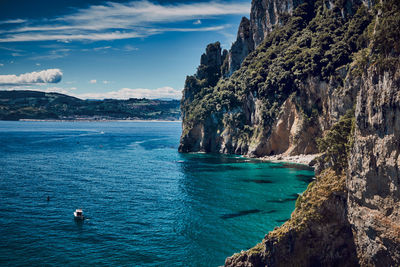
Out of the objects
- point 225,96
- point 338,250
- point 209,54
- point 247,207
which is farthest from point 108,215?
point 209,54

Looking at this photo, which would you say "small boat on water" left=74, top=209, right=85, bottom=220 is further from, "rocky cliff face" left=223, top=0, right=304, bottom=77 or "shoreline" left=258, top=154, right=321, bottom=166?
"rocky cliff face" left=223, top=0, right=304, bottom=77

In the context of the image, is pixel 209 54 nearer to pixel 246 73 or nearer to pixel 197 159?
pixel 246 73

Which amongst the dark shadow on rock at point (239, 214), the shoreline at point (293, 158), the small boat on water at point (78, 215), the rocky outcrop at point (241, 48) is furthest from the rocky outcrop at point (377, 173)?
the rocky outcrop at point (241, 48)

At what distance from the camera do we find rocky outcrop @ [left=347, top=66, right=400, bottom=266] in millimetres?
26734

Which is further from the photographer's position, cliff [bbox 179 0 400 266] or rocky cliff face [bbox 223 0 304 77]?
rocky cliff face [bbox 223 0 304 77]

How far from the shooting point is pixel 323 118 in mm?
99812

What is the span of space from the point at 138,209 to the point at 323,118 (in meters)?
68.4

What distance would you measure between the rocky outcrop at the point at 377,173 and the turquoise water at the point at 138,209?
16513 millimetres

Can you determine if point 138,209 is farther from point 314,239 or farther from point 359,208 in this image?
point 359,208

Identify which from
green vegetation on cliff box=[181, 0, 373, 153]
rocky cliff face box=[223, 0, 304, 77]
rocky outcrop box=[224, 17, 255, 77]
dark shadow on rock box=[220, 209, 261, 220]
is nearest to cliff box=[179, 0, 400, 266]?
green vegetation on cliff box=[181, 0, 373, 153]

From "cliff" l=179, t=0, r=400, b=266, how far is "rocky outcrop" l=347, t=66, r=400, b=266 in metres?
0.09

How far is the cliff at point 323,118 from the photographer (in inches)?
1109

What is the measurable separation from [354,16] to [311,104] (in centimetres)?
3194

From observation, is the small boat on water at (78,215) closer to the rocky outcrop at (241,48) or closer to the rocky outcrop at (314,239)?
the rocky outcrop at (314,239)
